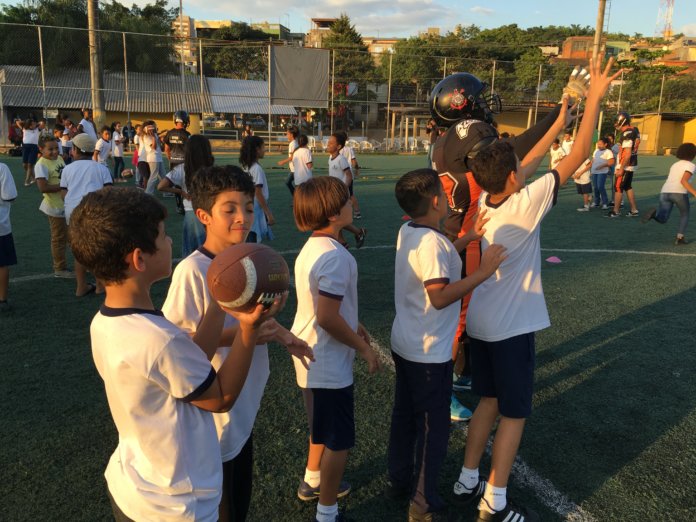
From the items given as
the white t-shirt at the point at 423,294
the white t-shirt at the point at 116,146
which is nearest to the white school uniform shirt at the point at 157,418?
the white t-shirt at the point at 423,294

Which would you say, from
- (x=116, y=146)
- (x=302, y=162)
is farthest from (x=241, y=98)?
(x=302, y=162)

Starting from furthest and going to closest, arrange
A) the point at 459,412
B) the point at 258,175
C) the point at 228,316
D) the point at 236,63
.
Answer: the point at 236,63, the point at 258,175, the point at 459,412, the point at 228,316

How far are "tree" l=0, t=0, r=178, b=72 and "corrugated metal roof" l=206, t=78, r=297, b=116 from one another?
451 cm

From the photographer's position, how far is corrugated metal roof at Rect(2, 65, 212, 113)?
33.8 m

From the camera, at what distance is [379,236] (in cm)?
1082

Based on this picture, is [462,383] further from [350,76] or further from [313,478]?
[350,76]

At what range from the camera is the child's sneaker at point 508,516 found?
3.02 meters

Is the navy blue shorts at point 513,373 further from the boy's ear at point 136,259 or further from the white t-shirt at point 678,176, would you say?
the white t-shirt at point 678,176

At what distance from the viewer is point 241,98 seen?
4016 centimetres

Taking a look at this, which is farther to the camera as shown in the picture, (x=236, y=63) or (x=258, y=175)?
(x=236, y=63)

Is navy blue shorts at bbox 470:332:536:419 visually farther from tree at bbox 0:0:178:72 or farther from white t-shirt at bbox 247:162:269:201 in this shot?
tree at bbox 0:0:178:72

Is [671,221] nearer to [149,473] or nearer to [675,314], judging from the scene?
[675,314]

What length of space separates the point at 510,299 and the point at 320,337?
3.61ft

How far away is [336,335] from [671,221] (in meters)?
13.1
